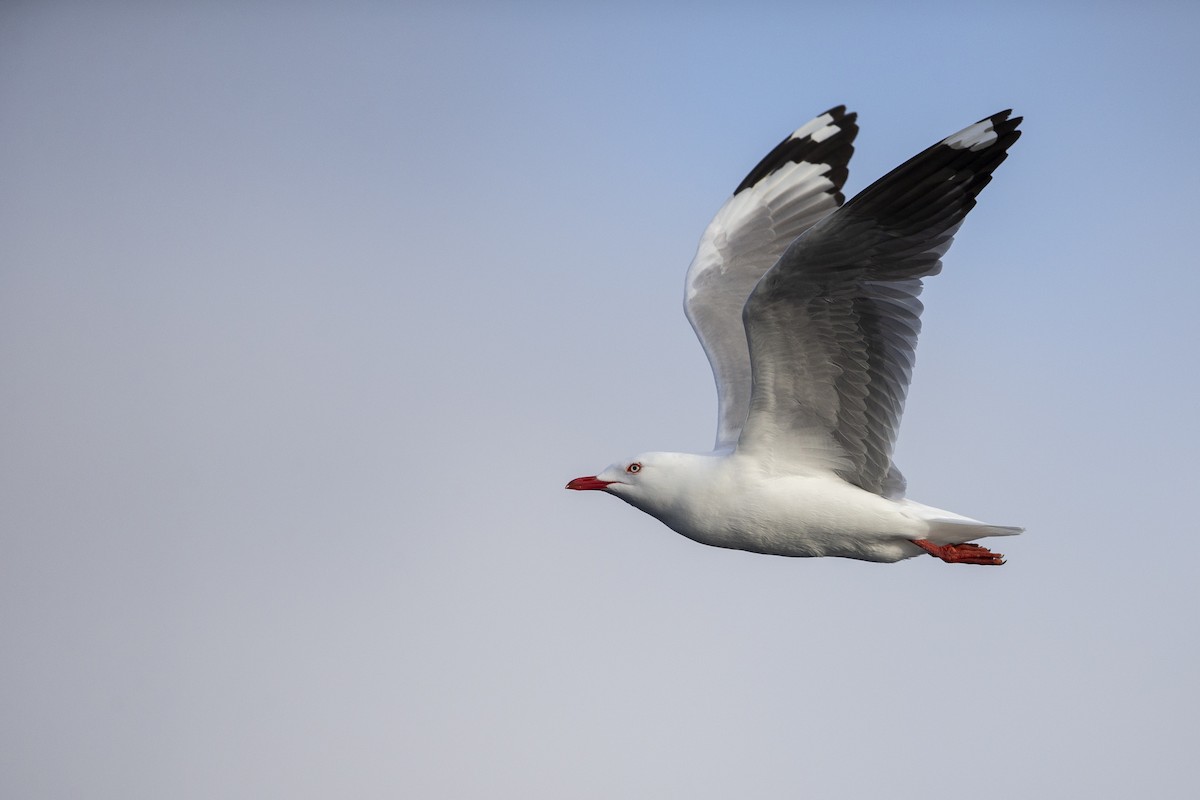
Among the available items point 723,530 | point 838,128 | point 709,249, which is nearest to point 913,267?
point 723,530

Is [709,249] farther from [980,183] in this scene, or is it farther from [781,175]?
[980,183]

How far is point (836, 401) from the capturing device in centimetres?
1064

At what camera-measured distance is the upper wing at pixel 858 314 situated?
984 centimetres

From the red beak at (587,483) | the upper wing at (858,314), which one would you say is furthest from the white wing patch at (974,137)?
the red beak at (587,483)

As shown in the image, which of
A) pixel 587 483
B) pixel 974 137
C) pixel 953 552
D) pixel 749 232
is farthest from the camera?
pixel 749 232

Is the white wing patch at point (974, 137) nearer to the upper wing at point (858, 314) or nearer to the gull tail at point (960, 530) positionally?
the upper wing at point (858, 314)

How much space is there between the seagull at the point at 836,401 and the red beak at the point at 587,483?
0.02 meters

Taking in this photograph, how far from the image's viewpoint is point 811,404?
10.6 meters

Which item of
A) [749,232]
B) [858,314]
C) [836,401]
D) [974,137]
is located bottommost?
[836,401]

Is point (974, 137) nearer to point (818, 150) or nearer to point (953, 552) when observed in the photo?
point (953, 552)

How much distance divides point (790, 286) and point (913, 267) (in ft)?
2.80

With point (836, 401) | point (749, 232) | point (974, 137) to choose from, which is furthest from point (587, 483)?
point (974, 137)

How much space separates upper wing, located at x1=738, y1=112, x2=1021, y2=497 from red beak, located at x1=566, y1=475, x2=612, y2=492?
1.16 metres

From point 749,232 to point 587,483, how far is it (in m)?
3.20
